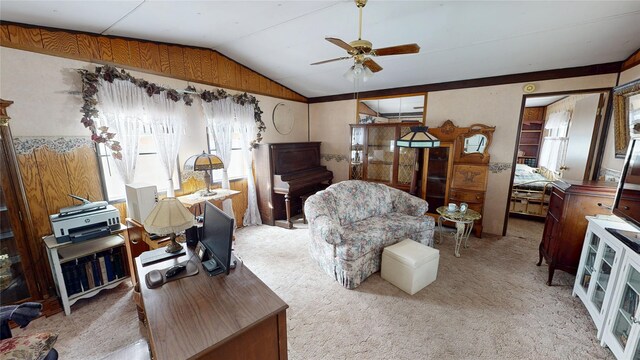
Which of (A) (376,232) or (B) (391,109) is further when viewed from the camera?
(B) (391,109)

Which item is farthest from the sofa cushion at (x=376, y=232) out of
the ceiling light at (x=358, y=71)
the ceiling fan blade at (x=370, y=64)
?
the ceiling fan blade at (x=370, y=64)

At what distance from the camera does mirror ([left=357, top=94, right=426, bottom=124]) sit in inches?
168

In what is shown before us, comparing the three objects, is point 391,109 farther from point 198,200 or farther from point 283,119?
point 198,200

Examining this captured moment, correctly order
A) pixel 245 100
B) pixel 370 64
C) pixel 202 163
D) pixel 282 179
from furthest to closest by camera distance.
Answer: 1. pixel 282 179
2. pixel 245 100
3. pixel 202 163
4. pixel 370 64

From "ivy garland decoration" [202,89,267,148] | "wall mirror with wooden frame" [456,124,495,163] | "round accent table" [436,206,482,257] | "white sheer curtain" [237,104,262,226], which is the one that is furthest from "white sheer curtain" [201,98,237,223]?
"wall mirror with wooden frame" [456,124,495,163]

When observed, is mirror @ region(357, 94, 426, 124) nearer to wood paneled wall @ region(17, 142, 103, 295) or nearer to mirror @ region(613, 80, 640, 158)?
mirror @ region(613, 80, 640, 158)

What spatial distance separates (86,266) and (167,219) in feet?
4.89

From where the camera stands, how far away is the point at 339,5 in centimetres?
219

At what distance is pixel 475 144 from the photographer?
3.72 meters

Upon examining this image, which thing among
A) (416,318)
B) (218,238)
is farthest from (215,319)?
(416,318)

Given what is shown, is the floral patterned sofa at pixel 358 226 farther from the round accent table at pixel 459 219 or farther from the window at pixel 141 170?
the window at pixel 141 170

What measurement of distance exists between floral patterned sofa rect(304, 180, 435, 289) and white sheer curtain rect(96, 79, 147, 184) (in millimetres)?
2046

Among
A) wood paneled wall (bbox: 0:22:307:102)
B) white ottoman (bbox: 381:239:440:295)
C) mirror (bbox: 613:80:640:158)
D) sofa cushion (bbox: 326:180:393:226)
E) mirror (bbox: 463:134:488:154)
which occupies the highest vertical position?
wood paneled wall (bbox: 0:22:307:102)

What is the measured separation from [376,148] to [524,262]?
2620 millimetres
